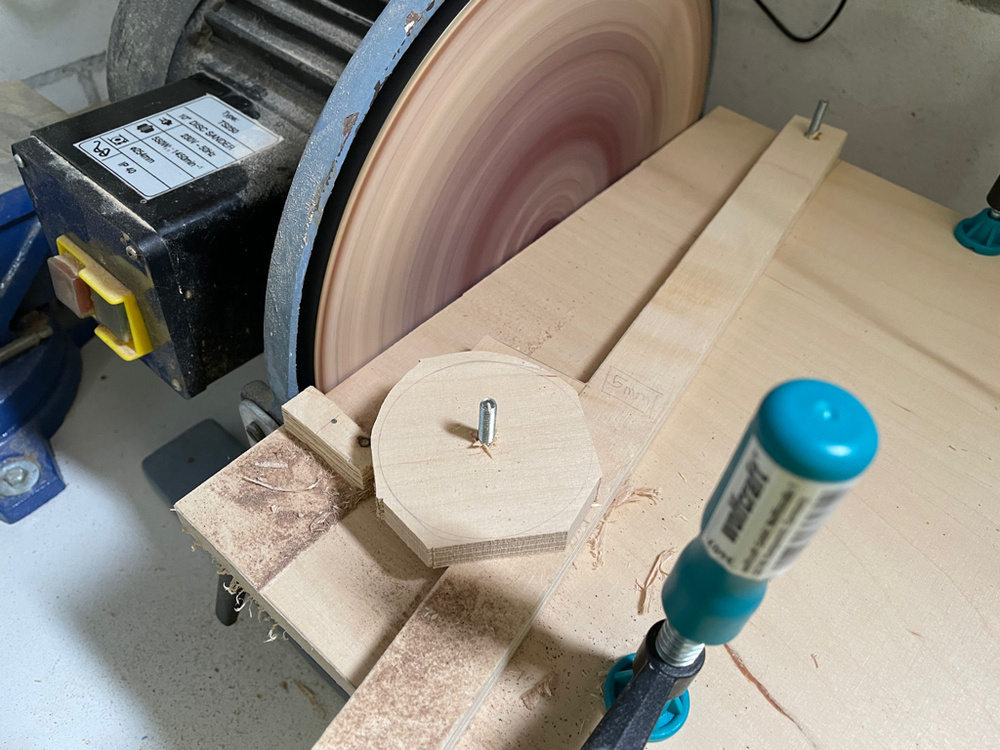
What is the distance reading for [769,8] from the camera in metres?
1.24

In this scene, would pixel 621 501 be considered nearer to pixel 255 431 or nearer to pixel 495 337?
pixel 495 337

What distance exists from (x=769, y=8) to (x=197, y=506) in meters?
1.26

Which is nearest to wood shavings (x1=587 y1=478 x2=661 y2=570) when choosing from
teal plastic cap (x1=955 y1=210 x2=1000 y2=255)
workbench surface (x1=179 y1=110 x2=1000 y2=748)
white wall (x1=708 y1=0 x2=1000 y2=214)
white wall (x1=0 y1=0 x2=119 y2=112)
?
workbench surface (x1=179 y1=110 x2=1000 y2=748)

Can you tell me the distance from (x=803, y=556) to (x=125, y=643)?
941 millimetres

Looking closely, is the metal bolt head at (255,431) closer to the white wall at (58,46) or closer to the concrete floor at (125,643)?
the concrete floor at (125,643)

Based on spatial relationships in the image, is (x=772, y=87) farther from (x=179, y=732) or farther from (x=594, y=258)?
(x=179, y=732)

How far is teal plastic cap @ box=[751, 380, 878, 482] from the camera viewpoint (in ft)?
0.90

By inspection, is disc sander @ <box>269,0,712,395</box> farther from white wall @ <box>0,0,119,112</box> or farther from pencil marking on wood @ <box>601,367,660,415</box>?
white wall @ <box>0,0,119,112</box>

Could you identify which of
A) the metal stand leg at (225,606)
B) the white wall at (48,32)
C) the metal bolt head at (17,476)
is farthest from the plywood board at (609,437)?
the white wall at (48,32)

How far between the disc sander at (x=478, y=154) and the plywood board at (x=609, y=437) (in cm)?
16

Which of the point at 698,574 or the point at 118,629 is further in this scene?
the point at 118,629

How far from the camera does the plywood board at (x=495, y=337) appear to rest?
506mm

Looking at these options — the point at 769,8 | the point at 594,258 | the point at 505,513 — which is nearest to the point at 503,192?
the point at 594,258

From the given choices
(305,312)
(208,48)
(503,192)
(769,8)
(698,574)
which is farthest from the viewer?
(769,8)
